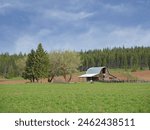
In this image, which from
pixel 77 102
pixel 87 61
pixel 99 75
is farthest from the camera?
pixel 87 61

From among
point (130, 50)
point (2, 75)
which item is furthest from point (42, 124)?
point (130, 50)

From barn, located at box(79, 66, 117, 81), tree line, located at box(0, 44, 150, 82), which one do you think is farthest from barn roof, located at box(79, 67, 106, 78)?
tree line, located at box(0, 44, 150, 82)

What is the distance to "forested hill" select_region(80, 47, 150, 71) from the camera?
9331 cm

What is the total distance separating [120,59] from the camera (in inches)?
4397

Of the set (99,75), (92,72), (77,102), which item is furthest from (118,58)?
(77,102)

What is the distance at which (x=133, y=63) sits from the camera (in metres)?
109

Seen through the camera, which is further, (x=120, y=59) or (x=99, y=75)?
(x=120, y=59)

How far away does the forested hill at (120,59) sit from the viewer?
93.3 metres

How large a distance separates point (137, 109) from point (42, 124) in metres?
6.37

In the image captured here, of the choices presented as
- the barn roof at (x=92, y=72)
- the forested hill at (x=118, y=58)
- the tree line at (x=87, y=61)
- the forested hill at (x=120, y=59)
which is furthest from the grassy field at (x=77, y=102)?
the forested hill at (x=120, y=59)

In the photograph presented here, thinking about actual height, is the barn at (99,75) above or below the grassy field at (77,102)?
above

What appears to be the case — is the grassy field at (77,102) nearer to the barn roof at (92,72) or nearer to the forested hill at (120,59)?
the barn roof at (92,72)

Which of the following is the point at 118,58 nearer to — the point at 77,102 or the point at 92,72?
the point at 92,72

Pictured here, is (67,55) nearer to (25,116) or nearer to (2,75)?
(2,75)
